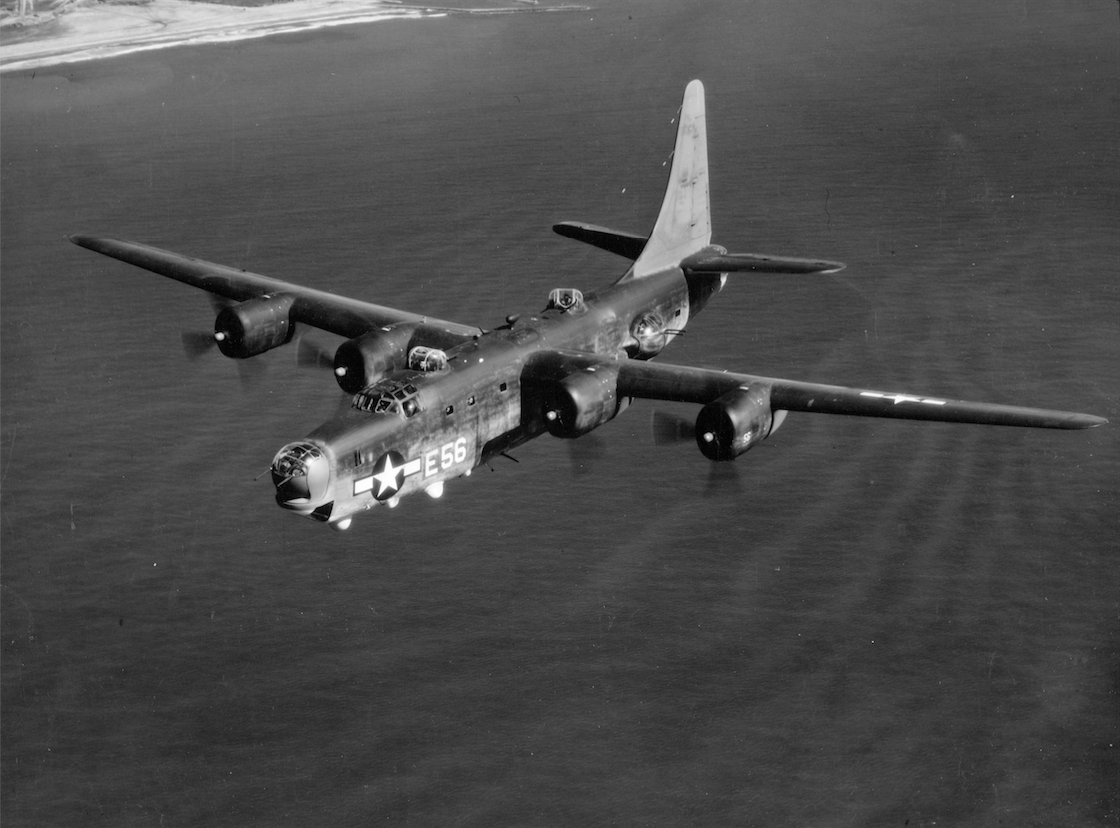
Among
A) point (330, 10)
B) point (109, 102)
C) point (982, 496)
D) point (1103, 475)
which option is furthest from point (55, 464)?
point (330, 10)

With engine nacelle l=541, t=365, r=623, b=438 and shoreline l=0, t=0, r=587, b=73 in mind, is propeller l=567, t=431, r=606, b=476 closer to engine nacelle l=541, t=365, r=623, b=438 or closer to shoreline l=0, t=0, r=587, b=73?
engine nacelle l=541, t=365, r=623, b=438

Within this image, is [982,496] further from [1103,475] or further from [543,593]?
[543,593]

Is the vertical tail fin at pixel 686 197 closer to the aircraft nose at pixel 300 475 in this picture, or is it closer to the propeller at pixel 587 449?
the propeller at pixel 587 449

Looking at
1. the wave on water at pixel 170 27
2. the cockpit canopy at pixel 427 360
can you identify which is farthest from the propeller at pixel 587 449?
the wave on water at pixel 170 27

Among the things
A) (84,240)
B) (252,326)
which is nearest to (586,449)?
(252,326)

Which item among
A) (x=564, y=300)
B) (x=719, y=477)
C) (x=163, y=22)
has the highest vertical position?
(x=163, y=22)

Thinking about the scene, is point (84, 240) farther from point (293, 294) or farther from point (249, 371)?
point (249, 371)

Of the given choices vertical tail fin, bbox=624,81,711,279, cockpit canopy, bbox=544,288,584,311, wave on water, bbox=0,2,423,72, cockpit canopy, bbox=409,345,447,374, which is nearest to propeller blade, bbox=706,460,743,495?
cockpit canopy, bbox=544,288,584,311
